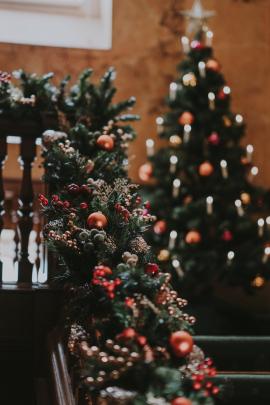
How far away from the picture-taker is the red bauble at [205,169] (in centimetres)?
602

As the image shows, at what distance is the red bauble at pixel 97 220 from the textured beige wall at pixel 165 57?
4.56 m

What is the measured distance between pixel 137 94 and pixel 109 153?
3708 mm

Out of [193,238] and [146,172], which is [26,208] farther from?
[146,172]

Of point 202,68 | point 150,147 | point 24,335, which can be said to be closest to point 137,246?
point 24,335

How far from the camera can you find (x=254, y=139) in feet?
23.1

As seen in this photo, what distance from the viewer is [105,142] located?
10.9 ft

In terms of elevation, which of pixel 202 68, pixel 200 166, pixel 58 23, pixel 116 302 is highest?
pixel 58 23

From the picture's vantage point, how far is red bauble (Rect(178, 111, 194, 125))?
6109 mm

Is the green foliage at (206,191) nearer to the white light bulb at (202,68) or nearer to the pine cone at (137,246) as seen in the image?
the white light bulb at (202,68)

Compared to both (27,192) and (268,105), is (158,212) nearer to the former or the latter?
(268,105)

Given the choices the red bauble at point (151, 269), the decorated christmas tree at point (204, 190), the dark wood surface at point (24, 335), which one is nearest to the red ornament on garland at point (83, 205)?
the red bauble at point (151, 269)

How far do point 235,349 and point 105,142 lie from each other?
1.40 m

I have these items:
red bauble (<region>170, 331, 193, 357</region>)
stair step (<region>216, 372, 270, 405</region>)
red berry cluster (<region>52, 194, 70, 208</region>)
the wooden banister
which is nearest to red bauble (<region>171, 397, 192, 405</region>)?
red bauble (<region>170, 331, 193, 357</region>)

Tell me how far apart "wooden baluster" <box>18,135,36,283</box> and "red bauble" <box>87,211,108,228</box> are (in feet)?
3.54
